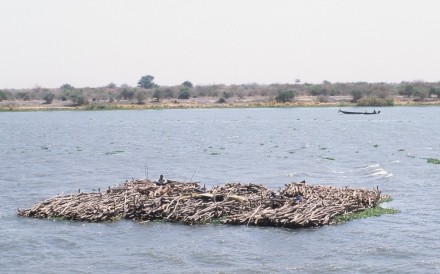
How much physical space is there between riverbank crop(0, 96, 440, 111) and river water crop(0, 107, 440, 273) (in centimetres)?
7046

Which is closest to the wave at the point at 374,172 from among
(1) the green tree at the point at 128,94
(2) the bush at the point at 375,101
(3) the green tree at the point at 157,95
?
(2) the bush at the point at 375,101

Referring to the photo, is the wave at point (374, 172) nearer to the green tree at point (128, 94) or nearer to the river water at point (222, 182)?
the river water at point (222, 182)

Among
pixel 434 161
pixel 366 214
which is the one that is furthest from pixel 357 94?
pixel 366 214

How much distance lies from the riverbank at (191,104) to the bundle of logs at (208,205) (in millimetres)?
140668

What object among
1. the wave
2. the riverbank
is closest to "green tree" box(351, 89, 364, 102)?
the riverbank

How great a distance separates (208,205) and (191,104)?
500 ft

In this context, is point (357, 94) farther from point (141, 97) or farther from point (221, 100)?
point (141, 97)

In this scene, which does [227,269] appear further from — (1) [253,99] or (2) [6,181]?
(1) [253,99]

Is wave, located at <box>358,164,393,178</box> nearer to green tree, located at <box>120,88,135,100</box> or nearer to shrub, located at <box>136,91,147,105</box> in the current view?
shrub, located at <box>136,91,147,105</box>

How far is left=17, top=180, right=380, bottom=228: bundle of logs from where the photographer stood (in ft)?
111

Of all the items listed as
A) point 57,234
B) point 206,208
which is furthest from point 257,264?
point 57,234

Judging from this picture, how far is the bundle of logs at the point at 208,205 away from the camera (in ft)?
111

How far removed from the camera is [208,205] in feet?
115

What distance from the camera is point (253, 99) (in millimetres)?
196125
